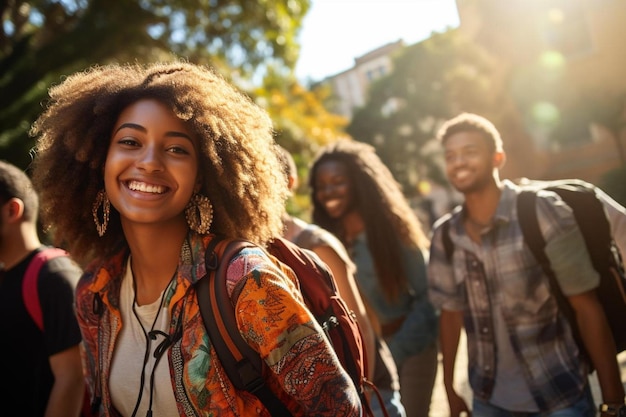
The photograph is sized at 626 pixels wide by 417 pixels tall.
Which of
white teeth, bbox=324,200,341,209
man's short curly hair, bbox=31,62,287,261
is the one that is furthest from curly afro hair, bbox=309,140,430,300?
man's short curly hair, bbox=31,62,287,261

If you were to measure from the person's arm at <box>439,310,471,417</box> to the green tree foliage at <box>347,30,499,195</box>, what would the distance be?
25171 mm

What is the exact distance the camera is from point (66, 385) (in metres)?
3.01

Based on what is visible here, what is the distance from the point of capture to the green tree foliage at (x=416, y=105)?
29.7 m

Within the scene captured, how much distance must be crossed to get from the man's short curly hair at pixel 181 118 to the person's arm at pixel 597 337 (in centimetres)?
175

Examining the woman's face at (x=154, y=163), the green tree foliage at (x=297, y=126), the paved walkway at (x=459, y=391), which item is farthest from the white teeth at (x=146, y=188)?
the green tree foliage at (x=297, y=126)

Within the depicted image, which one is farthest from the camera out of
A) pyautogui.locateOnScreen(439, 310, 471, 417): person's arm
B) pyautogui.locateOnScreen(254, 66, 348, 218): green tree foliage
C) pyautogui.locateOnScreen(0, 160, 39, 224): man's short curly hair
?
pyautogui.locateOnScreen(254, 66, 348, 218): green tree foliage

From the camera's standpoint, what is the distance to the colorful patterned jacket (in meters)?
1.85

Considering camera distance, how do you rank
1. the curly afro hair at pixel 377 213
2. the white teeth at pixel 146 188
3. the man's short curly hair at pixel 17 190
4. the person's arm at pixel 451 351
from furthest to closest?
the curly afro hair at pixel 377 213 < the person's arm at pixel 451 351 < the man's short curly hair at pixel 17 190 < the white teeth at pixel 146 188

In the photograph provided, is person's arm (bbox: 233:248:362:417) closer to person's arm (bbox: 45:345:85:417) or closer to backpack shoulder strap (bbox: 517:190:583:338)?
person's arm (bbox: 45:345:85:417)

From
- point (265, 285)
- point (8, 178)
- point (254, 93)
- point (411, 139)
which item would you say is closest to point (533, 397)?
point (265, 285)

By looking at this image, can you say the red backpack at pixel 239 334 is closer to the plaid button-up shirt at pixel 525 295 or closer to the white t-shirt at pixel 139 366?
the white t-shirt at pixel 139 366

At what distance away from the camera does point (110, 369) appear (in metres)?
2.28

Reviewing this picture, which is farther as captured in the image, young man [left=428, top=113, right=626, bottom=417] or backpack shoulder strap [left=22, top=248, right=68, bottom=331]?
young man [left=428, top=113, right=626, bottom=417]

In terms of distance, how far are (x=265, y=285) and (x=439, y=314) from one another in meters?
2.74
